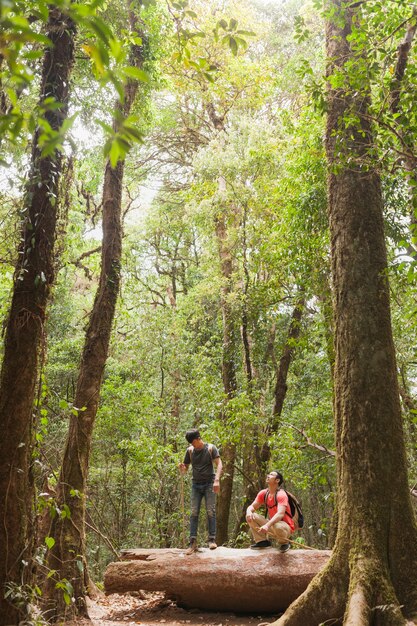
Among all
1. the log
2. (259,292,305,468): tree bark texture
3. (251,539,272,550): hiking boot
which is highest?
(259,292,305,468): tree bark texture

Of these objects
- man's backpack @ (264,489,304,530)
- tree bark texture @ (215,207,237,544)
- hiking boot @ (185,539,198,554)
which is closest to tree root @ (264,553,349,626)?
man's backpack @ (264,489,304,530)

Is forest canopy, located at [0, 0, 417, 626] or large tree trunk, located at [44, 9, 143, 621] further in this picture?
large tree trunk, located at [44, 9, 143, 621]

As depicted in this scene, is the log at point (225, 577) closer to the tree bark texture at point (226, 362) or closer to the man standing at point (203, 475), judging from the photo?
the man standing at point (203, 475)

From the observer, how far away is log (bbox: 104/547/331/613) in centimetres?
653

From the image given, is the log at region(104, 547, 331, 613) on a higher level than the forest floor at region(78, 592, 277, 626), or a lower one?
higher

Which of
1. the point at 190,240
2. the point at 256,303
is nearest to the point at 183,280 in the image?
the point at 190,240

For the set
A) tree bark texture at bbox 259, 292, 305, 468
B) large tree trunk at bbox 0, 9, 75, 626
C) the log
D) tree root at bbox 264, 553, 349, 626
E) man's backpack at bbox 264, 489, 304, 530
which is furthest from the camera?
tree bark texture at bbox 259, 292, 305, 468

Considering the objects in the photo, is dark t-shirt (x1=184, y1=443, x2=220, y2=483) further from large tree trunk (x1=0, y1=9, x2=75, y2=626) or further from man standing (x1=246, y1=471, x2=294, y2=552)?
large tree trunk (x1=0, y1=9, x2=75, y2=626)

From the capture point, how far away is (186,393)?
17516 mm

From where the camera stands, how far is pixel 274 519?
271 inches

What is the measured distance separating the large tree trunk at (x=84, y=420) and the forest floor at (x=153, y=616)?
1.20 feet

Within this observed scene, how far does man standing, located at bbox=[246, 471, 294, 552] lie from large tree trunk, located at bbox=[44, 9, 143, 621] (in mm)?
2335

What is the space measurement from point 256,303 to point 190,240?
1185 cm

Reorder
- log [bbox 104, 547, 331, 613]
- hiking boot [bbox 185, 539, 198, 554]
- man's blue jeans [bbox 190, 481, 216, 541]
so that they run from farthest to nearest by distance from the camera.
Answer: man's blue jeans [bbox 190, 481, 216, 541] < hiking boot [bbox 185, 539, 198, 554] < log [bbox 104, 547, 331, 613]
